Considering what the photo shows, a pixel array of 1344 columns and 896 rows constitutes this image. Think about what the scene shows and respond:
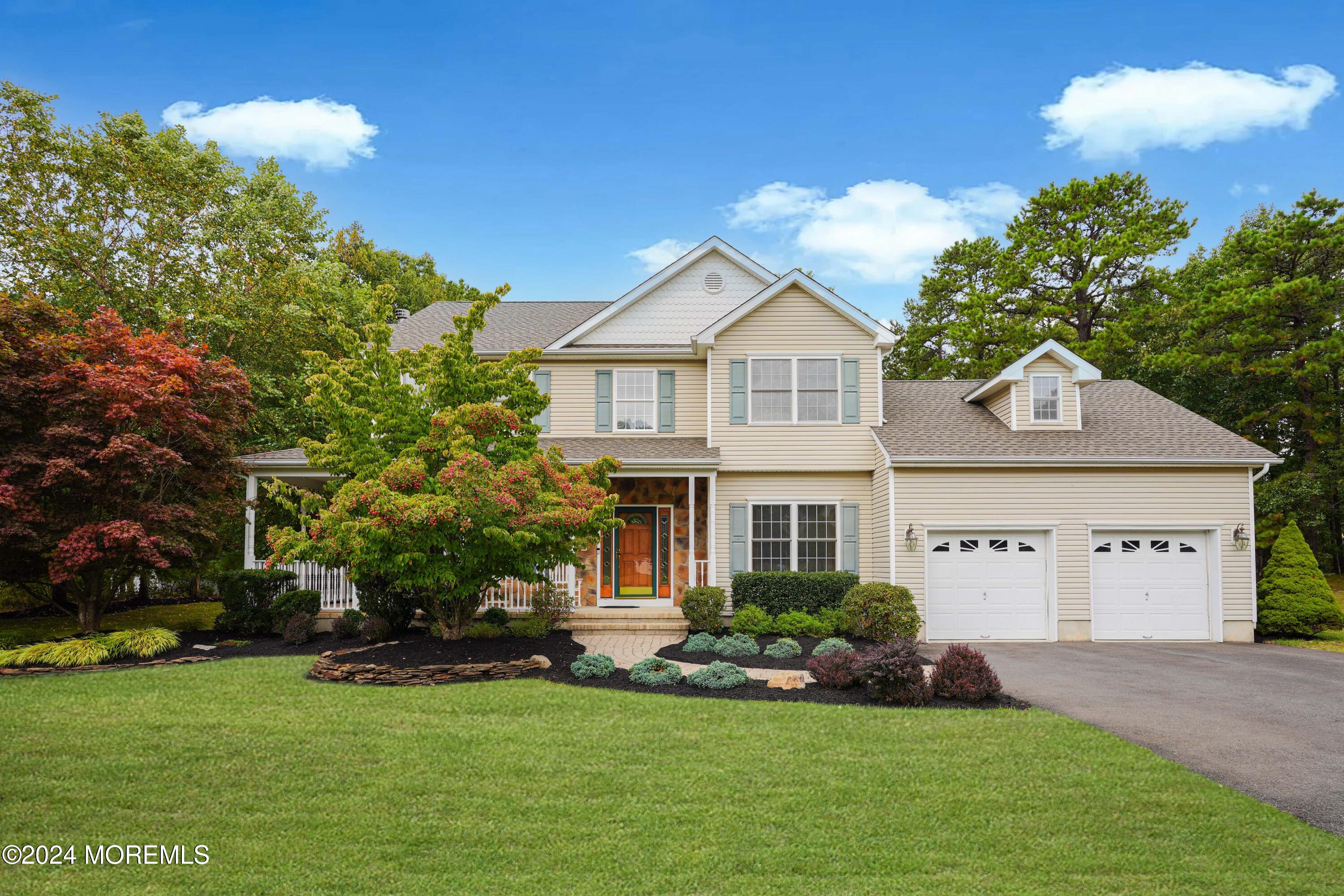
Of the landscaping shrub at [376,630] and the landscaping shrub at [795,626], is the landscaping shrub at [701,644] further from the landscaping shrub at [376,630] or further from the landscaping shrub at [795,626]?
the landscaping shrub at [376,630]

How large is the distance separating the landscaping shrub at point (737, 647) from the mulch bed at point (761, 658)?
0.07m

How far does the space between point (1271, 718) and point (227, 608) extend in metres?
15.5

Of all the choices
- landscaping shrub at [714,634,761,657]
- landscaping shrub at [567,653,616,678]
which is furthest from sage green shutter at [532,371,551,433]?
landscaping shrub at [567,653,616,678]

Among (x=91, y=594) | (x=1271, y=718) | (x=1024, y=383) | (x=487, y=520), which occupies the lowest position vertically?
(x=1271, y=718)

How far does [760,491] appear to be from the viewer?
51.6 ft

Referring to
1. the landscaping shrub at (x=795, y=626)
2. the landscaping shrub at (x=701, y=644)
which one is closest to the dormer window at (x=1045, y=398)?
the landscaping shrub at (x=795, y=626)

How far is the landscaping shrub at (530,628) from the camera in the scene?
484 inches

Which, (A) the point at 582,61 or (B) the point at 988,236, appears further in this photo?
(B) the point at 988,236

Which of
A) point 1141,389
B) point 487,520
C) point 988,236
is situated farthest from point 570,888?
point 988,236

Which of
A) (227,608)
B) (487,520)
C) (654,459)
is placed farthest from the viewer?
(654,459)

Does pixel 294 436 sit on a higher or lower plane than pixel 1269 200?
lower

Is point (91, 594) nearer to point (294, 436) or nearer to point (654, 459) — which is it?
point (294, 436)

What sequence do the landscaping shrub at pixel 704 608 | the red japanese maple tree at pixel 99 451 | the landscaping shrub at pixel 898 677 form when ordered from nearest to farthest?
1. the landscaping shrub at pixel 898 677
2. the red japanese maple tree at pixel 99 451
3. the landscaping shrub at pixel 704 608
